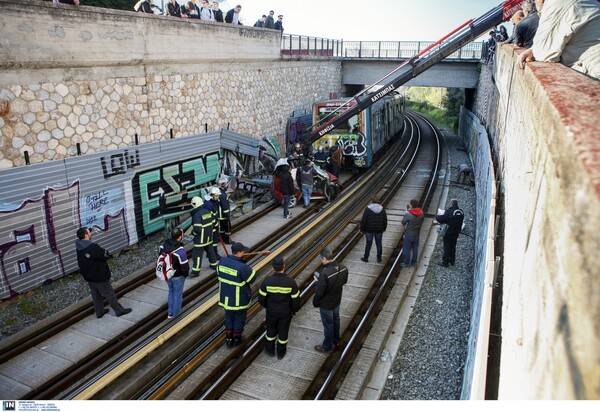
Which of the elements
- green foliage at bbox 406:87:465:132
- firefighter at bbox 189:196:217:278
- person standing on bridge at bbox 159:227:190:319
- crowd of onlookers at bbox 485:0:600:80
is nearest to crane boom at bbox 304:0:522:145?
firefighter at bbox 189:196:217:278

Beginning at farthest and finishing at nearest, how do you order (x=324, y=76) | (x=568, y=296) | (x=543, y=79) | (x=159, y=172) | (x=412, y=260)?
(x=324, y=76) < (x=159, y=172) < (x=412, y=260) < (x=543, y=79) < (x=568, y=296)

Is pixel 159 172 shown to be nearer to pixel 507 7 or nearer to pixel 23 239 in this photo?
pixel 23 239

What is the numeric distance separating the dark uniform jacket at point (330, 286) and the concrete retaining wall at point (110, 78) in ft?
21.4

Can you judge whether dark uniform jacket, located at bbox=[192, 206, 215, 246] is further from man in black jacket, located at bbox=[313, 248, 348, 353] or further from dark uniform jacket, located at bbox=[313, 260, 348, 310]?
dark uniform jacket, located at bbox=[313, 260, 348, 310]

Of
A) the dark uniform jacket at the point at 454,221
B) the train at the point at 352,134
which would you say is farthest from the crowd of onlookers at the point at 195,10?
the dark uniform jacket at the point at 454,221

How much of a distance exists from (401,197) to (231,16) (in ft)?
31.5

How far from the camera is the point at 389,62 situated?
1151 inches

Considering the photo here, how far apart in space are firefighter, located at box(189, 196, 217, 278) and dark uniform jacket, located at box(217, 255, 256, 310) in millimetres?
2350

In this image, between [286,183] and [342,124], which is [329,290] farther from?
[342,124]

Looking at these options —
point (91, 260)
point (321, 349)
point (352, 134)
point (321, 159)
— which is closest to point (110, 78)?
point (91, 260)

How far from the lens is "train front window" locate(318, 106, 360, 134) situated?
1870 centimetres

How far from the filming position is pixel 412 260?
10.8 meters

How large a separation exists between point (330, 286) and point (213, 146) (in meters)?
9.01

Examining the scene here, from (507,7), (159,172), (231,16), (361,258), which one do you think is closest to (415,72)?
(507,7)
